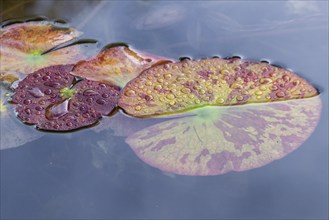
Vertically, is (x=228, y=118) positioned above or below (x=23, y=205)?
above

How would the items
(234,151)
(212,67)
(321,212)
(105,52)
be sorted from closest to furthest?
(321,212) < (234,151) < (212,67) < (105,52)

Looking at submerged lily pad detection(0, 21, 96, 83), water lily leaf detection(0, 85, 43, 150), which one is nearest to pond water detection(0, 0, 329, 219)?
water lily leaf detection(0, 85, 43, 150)

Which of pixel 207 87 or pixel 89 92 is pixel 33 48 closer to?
pixel 89 92

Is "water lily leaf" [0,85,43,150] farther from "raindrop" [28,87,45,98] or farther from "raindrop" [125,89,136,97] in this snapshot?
"raindrop" [125,89,136,97]

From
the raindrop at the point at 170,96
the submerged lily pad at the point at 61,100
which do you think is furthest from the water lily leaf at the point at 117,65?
the raindrop at the point at 170,96

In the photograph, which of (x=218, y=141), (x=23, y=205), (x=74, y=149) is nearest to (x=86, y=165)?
(x=74, y=149)

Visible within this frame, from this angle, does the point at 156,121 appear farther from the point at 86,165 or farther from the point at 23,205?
the point at 23,205
